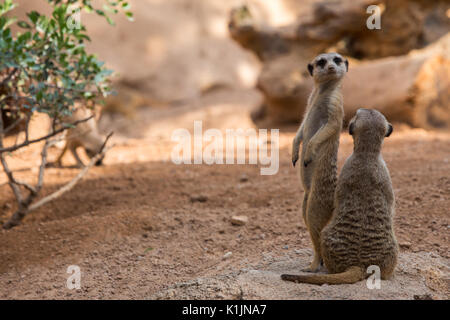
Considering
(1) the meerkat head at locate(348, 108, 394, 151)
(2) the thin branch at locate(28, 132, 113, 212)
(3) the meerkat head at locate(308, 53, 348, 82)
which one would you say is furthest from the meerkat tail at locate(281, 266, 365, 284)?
(2) the thin branch at locate(28, 132, 113, 212)

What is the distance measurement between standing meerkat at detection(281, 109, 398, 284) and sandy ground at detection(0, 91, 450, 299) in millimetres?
125

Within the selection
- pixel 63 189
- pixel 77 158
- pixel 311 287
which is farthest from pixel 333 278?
pixel 77 158

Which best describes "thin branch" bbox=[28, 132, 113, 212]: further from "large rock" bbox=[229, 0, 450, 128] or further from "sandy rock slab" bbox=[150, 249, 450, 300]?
"large rock" bbox=[229, 0, 450, 128]

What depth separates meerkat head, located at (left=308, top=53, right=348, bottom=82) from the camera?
248 cm

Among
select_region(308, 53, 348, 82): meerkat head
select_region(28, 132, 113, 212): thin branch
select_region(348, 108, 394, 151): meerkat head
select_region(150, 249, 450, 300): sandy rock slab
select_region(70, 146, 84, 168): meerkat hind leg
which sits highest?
select_region(308, 53, 348, 82): meerkat head

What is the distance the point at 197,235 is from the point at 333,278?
1393mm

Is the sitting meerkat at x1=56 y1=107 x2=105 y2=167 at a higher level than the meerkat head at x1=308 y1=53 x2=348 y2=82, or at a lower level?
lower

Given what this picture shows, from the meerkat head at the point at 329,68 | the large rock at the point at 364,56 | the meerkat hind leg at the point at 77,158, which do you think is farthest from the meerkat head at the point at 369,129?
the large rock at the point at 364,56

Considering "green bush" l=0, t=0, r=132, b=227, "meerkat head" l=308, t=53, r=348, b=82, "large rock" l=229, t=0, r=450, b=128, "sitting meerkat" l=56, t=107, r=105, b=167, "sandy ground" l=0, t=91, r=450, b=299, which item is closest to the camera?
"sandy ground" l=0, t=91, r=450, b=299

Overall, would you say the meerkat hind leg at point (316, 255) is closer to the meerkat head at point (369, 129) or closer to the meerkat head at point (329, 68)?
the meerkat head at point (369, 129)

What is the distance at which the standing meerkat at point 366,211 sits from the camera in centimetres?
217

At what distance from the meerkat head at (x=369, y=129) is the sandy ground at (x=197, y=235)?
639 mm

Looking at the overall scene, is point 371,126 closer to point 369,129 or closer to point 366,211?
point 369,129

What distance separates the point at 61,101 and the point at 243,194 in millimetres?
1683
